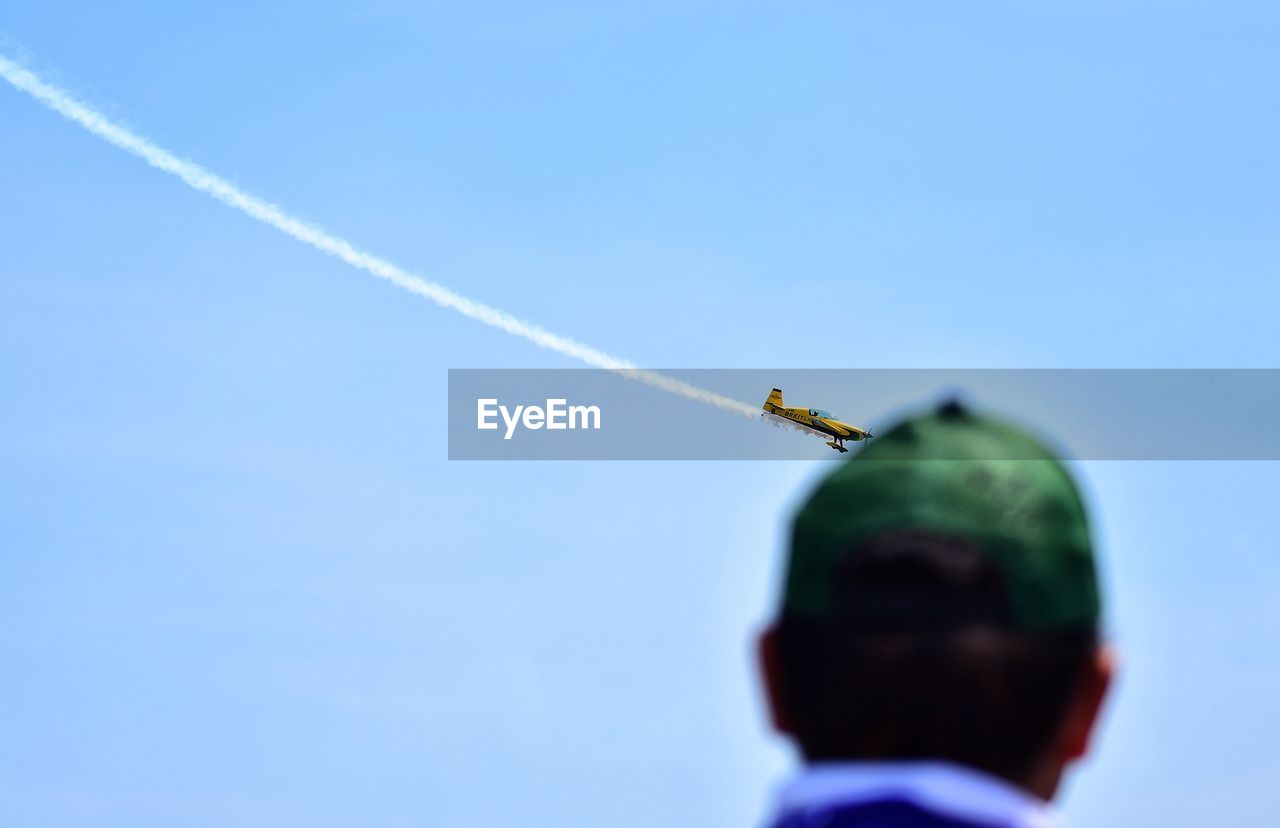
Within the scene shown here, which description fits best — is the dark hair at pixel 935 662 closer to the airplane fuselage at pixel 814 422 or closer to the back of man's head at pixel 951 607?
the back of man's head at pixel 951 607

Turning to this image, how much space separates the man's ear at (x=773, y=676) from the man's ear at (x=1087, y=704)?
39.6 inches

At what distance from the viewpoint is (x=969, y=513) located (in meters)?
6.31

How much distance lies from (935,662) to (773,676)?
0.83m

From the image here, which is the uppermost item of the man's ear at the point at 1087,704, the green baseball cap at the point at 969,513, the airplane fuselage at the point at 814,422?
the airplane fuselage at the point at 814,422

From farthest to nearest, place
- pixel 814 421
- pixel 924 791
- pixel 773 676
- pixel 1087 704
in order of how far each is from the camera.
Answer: pixel 814 421 < pixel 773 676 < pixel 1087 704 < pixel 924 791

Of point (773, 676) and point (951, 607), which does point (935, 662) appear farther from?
point (773, 676)

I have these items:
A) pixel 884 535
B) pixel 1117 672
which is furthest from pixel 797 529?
pixel 1117 672

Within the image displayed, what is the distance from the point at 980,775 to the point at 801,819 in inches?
24.8

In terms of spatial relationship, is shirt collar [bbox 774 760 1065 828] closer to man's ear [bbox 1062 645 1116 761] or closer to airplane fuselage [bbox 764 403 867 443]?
man's ear [bbox 1062 645 1116 761]

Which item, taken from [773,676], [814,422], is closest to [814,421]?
[814,422]

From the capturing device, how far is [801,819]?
6418mm

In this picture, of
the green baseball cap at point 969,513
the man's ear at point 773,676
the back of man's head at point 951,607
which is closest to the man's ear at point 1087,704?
the back of man's head at point 951,607

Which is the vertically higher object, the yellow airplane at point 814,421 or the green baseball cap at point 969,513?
the yellow airplane at point 814,421

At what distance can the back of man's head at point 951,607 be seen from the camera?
20.5ft
